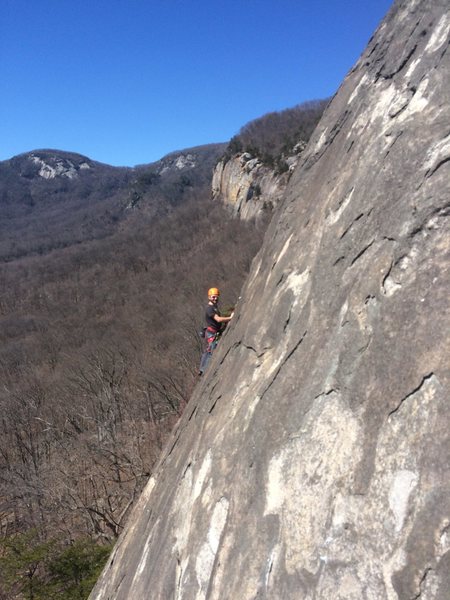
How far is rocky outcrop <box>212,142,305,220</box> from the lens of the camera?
72.2 metres

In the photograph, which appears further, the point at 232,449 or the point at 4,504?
the point at 4,504

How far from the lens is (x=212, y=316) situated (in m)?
7.05

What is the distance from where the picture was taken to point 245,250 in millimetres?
74562

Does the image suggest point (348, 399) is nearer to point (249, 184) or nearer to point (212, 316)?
point (212, 316)

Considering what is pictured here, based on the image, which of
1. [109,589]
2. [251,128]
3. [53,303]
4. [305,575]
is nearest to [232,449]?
[305,575]

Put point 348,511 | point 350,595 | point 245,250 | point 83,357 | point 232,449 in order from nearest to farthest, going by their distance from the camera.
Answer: point 350,595
point 348,511
point 232,449
point 83,357
point 245,250

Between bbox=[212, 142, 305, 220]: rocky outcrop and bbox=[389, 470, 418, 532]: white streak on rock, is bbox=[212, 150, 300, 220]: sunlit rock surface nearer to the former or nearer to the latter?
bbox=[212, 142, 305, 220]: rocky outcrop

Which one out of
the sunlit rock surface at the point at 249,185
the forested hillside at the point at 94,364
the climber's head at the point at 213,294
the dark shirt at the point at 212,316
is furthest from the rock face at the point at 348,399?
the sunlit rock surface at the point at 249,185

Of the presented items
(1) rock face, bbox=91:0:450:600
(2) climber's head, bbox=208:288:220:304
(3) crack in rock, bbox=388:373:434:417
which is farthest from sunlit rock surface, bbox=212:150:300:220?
(3) crack in rock, bbox=388:373:434:417

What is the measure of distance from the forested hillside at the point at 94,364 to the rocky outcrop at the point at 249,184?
3.76 meters

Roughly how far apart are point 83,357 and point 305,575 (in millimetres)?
48999

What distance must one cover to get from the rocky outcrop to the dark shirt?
196 feet

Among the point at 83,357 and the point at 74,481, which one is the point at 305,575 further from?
the point at 83,357

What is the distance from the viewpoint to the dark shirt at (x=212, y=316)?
7.06 m
